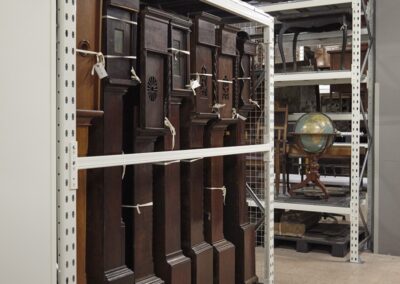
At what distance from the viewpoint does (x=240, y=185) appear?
111 inches

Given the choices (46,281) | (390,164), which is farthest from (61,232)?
(390,164)

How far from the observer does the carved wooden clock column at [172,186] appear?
2176mm

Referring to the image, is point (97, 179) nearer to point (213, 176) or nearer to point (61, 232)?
point (61, 232)

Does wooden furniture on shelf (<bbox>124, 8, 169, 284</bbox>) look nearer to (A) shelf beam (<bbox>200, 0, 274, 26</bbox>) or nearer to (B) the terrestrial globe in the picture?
(A) shelf beam (<bbox>200, 0, 274, 26</bbox>)

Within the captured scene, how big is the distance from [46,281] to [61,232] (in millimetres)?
136

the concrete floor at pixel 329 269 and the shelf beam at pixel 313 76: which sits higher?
the shelf beam at pixel 313 76

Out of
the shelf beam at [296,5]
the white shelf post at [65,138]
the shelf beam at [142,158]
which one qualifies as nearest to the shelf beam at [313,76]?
the shelf beam at [296,5]

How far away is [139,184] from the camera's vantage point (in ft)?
6.72

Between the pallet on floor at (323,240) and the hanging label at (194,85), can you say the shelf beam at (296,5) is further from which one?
the hanging label at (194,85)

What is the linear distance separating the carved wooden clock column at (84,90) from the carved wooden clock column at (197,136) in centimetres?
66

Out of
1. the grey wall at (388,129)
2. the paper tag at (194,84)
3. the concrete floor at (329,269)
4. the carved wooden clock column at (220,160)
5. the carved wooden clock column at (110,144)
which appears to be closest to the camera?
the carved wooden clock column at (110,144)

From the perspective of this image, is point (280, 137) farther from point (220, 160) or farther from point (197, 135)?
point (197, 135)

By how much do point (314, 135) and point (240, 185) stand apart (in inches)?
63.1

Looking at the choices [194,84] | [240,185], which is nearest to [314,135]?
[240,185]
